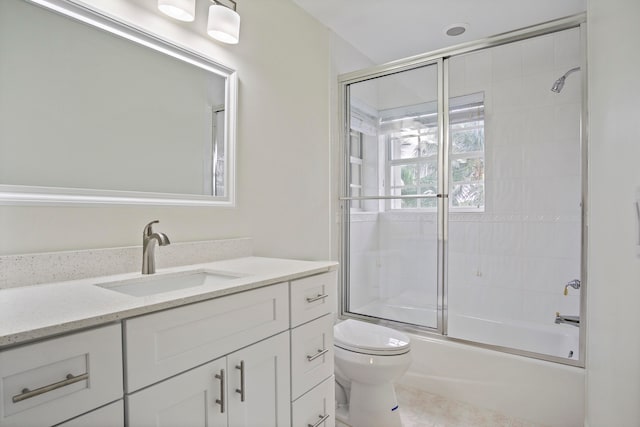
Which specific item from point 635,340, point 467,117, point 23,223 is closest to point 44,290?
point 23,223

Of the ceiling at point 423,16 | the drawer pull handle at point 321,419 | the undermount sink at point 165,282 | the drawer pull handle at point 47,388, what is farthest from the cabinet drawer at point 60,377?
the ceiling at point 423,16

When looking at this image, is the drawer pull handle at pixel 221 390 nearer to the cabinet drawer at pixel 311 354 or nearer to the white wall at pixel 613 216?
the cabinet drawer at pixel 311 354

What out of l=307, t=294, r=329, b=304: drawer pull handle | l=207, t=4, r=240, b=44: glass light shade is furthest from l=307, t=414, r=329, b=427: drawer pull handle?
l=207, t=4, r=240, b=44: glass light shade

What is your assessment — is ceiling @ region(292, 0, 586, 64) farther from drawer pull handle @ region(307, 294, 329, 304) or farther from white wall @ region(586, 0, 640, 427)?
drawer pull handle @ region(307, 294, 329, 304)

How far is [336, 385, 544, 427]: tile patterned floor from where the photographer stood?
1813 mm

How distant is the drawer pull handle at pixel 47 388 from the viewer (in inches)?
24.9

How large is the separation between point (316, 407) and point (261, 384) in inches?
15.1

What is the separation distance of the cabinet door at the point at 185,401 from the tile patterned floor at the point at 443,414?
1107 millimetres

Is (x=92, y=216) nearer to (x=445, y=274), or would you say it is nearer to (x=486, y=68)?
(x=445, y=274)

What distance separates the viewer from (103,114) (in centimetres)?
129

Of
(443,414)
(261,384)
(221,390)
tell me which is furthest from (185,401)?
(443,414)

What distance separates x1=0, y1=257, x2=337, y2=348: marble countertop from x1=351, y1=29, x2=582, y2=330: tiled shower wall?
1.43 m

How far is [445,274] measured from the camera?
229cm

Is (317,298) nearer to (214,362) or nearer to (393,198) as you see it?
(214,362)
